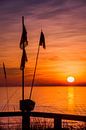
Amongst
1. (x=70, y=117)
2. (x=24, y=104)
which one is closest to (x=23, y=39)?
(x=24, y=104)

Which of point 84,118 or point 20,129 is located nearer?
point 84,118

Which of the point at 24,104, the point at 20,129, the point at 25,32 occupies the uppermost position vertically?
the point at 25,32

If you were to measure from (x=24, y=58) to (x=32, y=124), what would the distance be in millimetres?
4245

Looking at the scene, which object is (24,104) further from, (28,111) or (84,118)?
(84,118)

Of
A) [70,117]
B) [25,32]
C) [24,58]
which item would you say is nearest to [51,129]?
[70,117]

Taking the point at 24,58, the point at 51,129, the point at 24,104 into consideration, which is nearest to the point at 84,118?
the point at 51,129

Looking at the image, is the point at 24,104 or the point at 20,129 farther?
the point at 20,129

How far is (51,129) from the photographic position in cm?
2258

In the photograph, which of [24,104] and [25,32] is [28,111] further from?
[25,32]

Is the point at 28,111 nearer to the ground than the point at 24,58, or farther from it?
nearer to the ground

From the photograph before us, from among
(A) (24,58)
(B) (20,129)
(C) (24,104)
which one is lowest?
(B) (20,129)

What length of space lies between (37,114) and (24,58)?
359 cm

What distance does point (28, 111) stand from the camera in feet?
75.2

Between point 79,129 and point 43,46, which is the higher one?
point 43,46
